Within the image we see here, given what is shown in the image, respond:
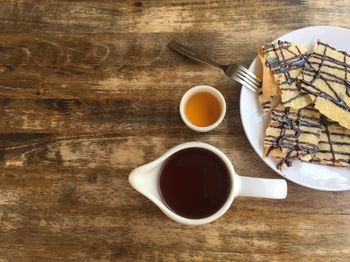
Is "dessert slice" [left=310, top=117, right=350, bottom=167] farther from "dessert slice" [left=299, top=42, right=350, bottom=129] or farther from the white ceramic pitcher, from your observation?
the white ceramic pitcher

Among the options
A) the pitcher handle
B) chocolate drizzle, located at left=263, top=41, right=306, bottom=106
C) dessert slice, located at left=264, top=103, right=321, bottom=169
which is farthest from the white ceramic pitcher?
chocolate drizzle, located at left=263, top=41, right=306, bottom=106

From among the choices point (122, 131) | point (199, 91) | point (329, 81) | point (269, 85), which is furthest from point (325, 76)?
point (122, 131)

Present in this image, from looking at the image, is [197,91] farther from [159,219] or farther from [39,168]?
[39,168]

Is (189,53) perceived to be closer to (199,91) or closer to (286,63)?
(199,91)

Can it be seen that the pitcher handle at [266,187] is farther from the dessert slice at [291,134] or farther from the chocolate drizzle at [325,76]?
the chocolate drizzle at [325,76]

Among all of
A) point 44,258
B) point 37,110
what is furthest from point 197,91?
point 44,258
